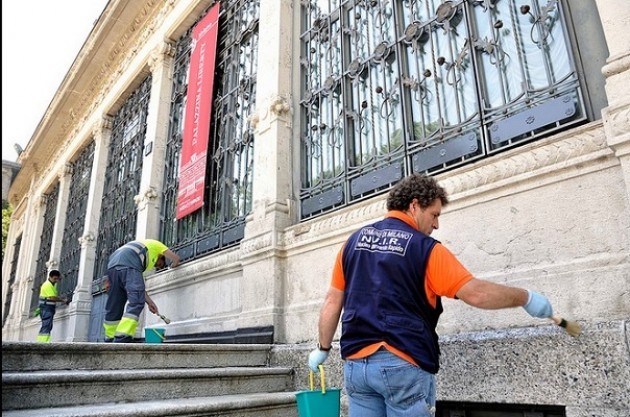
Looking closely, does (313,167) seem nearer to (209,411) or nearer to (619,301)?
(209,411)

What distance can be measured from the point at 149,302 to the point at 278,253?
2493mm

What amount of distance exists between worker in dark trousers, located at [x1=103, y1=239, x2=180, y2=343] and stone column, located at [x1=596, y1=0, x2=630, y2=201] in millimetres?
5270

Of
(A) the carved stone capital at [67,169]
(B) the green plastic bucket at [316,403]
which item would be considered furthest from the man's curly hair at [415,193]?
(A) the carved stone capital at [67,169]

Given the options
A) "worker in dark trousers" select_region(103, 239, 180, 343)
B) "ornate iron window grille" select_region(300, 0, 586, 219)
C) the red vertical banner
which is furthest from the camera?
the red vertical banner

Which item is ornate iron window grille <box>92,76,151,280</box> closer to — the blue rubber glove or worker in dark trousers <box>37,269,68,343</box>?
worker in dark trousers <box>37,269,68,343</box>

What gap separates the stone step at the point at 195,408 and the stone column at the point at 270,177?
1069mm

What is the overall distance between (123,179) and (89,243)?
6.64 feet

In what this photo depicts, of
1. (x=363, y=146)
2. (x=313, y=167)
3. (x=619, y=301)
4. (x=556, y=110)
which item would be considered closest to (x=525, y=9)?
(x=556, y=110)

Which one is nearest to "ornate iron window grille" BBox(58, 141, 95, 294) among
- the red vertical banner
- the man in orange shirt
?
the red vertical banner

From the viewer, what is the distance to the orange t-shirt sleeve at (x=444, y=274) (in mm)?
2021

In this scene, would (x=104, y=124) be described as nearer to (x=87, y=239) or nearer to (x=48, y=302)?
(x=87, y=239)

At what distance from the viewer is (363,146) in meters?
4.97

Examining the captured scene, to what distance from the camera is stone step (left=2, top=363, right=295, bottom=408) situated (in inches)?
125

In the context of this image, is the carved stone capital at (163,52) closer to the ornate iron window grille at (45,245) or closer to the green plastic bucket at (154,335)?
the green plastic bucket at (154,335)
